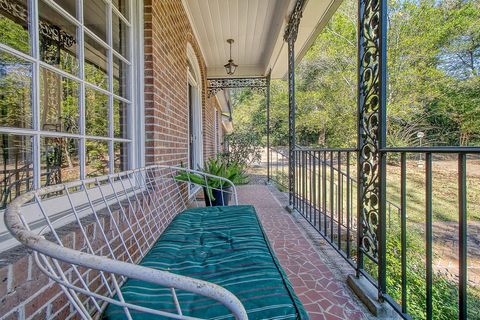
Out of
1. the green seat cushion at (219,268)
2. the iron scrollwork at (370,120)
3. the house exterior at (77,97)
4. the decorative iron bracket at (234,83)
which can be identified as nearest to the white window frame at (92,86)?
the house exterior at (77,97)

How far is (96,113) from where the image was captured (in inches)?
62.0

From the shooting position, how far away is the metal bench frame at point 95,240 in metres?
0.49

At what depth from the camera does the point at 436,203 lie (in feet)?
18.6

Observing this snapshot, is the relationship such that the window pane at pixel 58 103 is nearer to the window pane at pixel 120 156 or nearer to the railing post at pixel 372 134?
the window pane at pixel 120 156

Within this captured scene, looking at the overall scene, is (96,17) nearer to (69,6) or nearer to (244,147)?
(69,6)

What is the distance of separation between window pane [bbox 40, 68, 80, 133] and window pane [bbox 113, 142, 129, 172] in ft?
1.36

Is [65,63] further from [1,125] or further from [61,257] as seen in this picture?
[61,257]

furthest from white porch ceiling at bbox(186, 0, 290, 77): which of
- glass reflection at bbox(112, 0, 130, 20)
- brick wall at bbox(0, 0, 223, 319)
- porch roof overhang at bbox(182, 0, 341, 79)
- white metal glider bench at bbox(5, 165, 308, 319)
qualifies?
white metal glider bench at bbox(5, 165, 308, 319)

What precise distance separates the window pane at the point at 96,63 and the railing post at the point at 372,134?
4.96 feet

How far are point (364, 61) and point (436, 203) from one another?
5627 mm

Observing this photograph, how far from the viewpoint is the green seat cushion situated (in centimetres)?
76

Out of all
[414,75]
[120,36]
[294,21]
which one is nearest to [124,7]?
[120,36]

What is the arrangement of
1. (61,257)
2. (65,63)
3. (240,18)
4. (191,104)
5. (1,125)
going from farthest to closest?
(191,104)
(240,18)
(65,63)
(1,125)
(61,257)

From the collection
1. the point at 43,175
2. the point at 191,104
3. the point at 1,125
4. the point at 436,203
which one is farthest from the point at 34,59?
the point at 436,203
